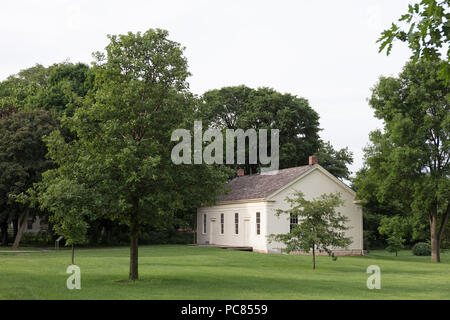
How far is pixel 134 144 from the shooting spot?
56.8 feet

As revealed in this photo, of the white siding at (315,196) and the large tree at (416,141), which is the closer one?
the large tree at (416,141)

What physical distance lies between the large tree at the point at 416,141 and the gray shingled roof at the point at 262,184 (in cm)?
621

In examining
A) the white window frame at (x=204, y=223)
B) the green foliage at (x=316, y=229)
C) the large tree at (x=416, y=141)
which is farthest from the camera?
the white window frame at (x=204, y=223)

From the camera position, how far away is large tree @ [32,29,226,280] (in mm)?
17016

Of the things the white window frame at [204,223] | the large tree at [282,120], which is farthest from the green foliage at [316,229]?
the large tree at [282,120]

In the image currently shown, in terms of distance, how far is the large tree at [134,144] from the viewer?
1702 cm

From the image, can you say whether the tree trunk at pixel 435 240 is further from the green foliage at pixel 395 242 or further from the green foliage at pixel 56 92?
the green foliage at pixel 56 92

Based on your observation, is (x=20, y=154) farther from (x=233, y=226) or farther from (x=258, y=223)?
(x=258, y=223)

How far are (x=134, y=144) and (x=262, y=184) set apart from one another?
26.4 meters

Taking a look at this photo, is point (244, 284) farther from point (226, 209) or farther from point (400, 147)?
point (226, 209)

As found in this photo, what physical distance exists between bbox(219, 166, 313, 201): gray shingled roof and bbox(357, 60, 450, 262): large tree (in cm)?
621

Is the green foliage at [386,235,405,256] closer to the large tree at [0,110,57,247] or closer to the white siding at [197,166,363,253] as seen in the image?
the white siding at [197,166,363,253]

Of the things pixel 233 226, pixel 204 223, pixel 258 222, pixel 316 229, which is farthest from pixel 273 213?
pixel 316 229
